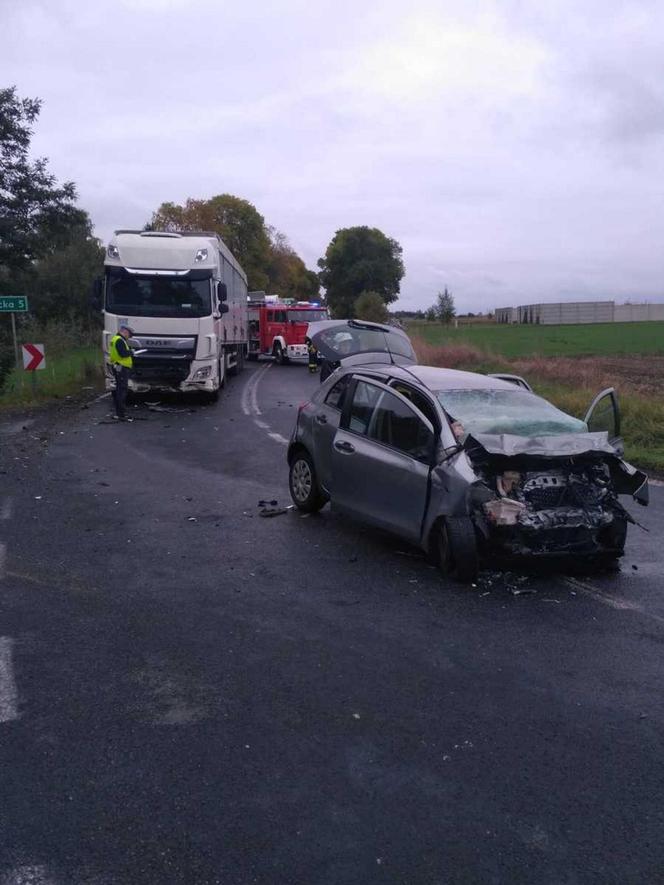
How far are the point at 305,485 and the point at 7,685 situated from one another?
4.69m

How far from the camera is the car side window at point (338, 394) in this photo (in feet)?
29.5

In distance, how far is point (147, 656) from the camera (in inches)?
222

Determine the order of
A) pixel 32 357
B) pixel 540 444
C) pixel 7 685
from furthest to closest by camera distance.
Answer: pixel 32 357
pixel 540 444
pixel 7 685

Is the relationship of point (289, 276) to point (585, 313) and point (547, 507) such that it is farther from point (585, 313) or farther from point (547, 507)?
point (547, 507)

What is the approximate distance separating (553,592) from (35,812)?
4312 mm

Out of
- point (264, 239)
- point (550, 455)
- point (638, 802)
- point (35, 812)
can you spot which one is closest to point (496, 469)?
point (550, 455)

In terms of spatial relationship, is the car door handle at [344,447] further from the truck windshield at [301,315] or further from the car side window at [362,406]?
the truck windshield at [301,315]

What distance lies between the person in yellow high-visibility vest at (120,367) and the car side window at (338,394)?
10.1 m

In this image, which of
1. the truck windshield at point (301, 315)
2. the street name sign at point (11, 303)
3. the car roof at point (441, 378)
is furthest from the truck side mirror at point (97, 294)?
the truck windshield at point (301, 315)

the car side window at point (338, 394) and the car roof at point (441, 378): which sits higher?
the car roof at point (441, 378)

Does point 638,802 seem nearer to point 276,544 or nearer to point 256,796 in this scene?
point 256,796

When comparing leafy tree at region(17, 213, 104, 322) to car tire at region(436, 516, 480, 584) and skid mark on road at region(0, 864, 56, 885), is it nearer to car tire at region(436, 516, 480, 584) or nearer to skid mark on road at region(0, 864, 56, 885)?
car tire at region(436, 516, 480, 584)

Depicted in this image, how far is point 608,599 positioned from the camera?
22.5 feet

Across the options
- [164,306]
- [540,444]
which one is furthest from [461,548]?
[164,306]
